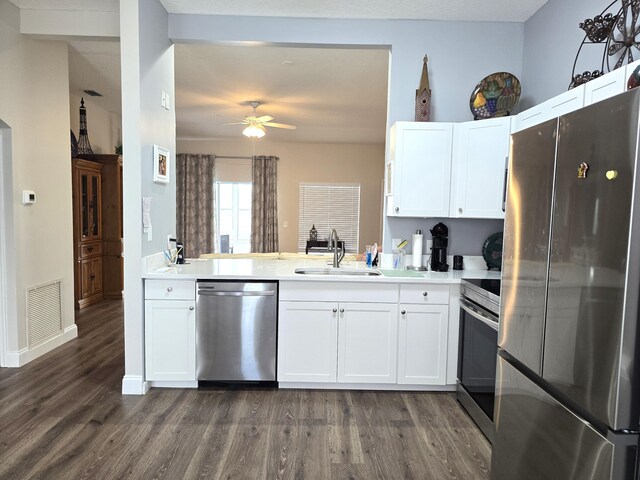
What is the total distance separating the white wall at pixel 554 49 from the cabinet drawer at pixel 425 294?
1.63m

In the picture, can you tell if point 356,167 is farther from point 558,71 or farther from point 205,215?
point 558,71

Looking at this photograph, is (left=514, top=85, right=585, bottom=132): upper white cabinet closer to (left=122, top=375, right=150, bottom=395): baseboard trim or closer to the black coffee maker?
the black coffee maker

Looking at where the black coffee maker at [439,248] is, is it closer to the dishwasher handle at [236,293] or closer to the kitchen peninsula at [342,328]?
the kitchen peninsula at [342,328]

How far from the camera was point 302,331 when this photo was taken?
9.77 ft

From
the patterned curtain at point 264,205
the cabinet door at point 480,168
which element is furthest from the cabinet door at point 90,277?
the cabinet door at point 480,168

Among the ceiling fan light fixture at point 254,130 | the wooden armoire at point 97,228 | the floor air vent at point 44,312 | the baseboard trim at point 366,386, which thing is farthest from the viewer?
the ceiling fan light fixture at point 254,130

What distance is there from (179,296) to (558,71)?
3.17 m

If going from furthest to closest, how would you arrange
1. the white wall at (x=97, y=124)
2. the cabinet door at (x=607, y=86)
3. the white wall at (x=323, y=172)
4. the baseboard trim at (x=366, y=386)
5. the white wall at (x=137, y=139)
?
the white wall at (x=323, y=172)
the white wall at (x=97, y=124)
the baseboard trim at (x=366, y=386)
the white wall at (x=137, y=139)
the cabinet door at (x=607, y=86)

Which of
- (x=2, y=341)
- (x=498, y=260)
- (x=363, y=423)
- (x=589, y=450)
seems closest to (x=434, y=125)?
(x=498, y=260)

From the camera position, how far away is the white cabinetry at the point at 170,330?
2943 millimetres

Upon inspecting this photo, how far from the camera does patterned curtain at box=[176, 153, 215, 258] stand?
339 inches

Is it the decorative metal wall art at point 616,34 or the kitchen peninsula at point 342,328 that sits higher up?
the decorative metal wall art at point 616,34

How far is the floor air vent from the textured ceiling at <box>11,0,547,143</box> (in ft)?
7.71

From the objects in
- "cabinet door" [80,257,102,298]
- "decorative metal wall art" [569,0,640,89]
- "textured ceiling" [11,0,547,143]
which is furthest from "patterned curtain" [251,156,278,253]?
"decorative metal wall art" [569,0,640,89]
